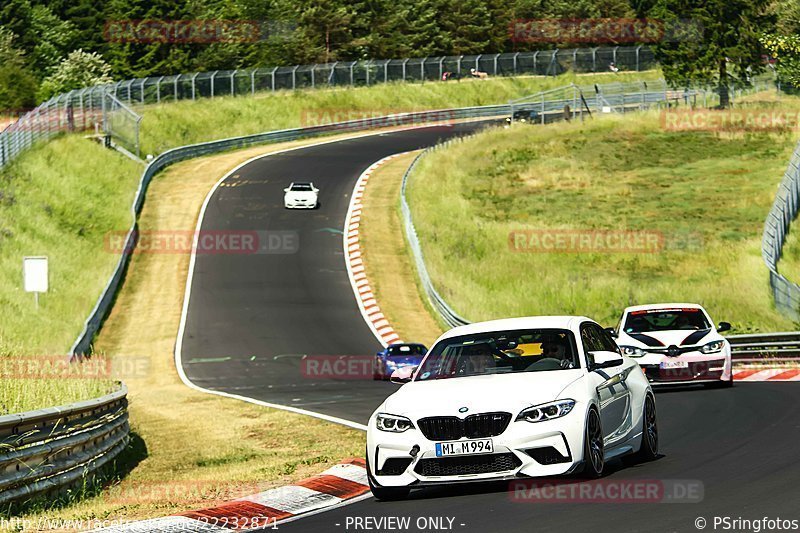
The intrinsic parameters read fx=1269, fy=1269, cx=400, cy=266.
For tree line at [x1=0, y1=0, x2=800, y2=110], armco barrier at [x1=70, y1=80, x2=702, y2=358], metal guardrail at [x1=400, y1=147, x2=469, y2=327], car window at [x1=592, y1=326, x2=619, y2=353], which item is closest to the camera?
car window at [x1=592, y1=326, x2=619, y2=353]

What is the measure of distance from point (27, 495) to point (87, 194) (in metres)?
44.9

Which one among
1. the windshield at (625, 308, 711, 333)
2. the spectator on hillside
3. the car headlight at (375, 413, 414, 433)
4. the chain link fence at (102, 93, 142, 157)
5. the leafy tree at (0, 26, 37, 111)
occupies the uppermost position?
the spectator on hillside

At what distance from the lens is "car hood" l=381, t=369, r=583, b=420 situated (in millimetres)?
10875

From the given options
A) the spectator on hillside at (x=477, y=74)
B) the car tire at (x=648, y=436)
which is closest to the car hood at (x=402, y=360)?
the car tire at (x=648, y=436)

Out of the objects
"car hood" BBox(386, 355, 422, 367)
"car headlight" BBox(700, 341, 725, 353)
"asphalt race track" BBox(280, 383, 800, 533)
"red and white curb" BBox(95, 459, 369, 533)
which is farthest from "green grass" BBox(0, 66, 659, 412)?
"car headlight" BBox(700, 341, 725, 353)

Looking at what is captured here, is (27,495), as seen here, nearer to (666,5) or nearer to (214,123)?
(214,123)

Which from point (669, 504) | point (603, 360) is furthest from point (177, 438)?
point (669, 504)

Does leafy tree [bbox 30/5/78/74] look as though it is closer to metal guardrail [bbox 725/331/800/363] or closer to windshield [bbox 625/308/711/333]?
metal guardrail [bbox 725/331/800/363]

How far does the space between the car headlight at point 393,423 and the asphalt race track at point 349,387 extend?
→ 26.2 inches

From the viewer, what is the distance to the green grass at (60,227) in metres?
38.7

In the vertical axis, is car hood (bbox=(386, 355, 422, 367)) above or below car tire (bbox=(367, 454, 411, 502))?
below

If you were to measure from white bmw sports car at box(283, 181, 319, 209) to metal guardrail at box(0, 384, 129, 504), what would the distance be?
40632 mm

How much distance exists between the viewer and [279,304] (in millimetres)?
42906

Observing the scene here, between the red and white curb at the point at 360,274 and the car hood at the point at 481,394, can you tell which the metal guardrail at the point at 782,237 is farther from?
the car hood at the point at 481,394
